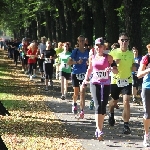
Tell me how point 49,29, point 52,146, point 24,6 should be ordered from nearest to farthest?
point 52,146, point 49,29, point 24,6

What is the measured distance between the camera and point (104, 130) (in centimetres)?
1154

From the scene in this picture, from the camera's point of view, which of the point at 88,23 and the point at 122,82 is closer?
the point at 122,82

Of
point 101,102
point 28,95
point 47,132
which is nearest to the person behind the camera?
point 101,102

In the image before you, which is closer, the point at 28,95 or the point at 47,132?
the point at 47,132

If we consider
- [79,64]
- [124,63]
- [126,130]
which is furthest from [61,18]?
[126,130]

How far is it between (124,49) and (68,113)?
146 inches

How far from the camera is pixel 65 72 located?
1778 centimetres

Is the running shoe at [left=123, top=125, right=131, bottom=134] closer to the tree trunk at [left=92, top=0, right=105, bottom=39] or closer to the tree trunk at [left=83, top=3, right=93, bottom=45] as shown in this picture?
the tree trunk at [left=92, top=0, right=105, bottom=39]

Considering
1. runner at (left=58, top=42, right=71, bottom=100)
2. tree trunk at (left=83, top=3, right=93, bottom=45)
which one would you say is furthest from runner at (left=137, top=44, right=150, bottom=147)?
tree trunk at (left=83, top=3, right=93, bottom=45)

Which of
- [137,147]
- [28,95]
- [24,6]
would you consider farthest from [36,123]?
[24,6]

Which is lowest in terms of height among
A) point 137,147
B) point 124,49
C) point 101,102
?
point 137,147

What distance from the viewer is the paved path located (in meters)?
9.83

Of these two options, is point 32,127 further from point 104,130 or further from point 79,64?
point 79,64

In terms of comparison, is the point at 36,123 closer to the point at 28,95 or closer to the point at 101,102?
the point at 101,102
